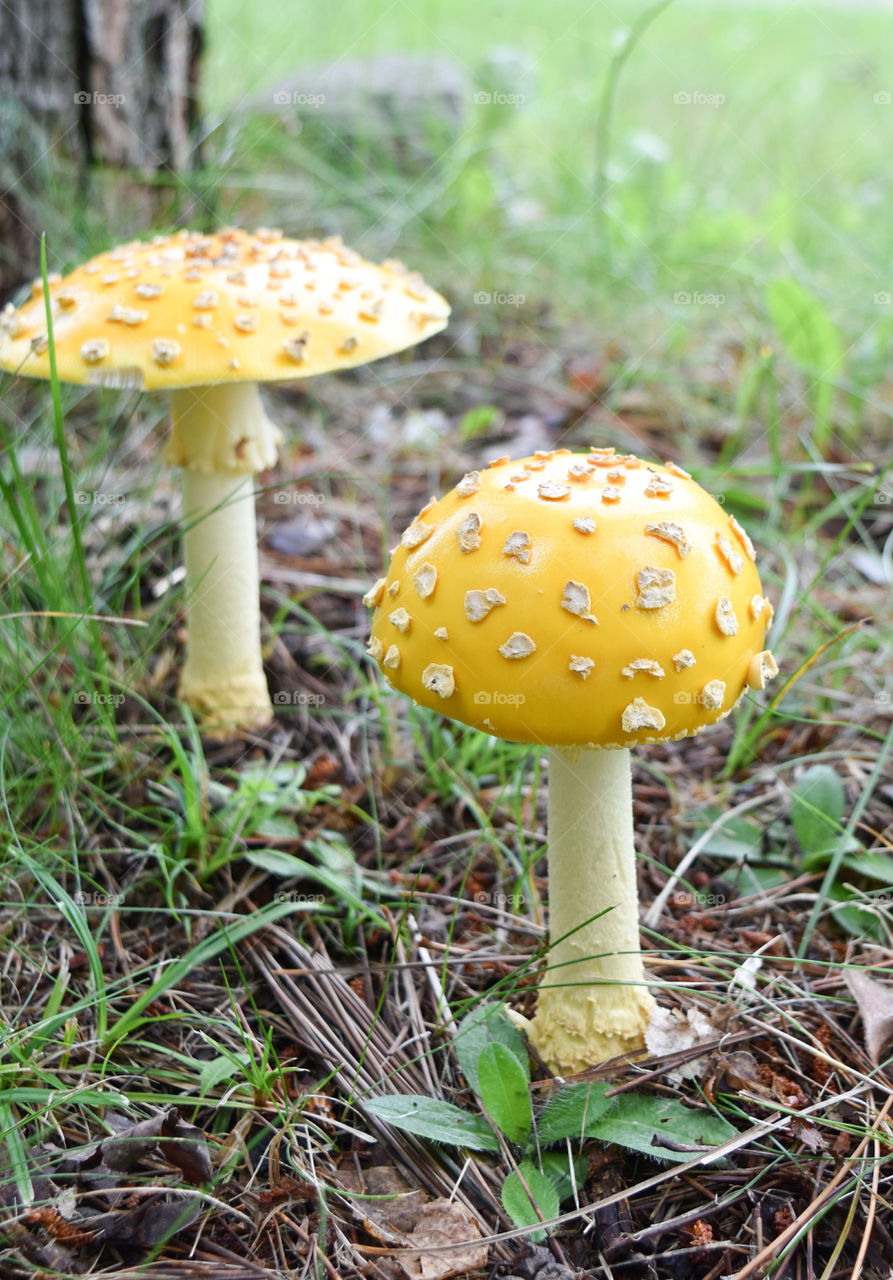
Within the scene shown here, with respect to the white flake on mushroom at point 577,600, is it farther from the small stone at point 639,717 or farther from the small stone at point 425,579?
the small stone at point 425,579

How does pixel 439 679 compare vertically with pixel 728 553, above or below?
below

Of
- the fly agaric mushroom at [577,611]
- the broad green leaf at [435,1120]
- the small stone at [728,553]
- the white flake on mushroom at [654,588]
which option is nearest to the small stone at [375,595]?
the fly agaric mushroom at [577,611]

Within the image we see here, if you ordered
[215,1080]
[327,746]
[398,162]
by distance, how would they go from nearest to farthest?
[215,1080] < [327,746] < [398,162]

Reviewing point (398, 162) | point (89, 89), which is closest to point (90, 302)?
point (89, 89)

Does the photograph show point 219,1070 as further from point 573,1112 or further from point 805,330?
point 805,330

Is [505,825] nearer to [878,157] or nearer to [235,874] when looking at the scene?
[235,874]

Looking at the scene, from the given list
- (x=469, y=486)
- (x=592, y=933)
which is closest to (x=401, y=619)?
(x=469, y=486)

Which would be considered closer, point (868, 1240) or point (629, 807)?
point (868, 1240)
